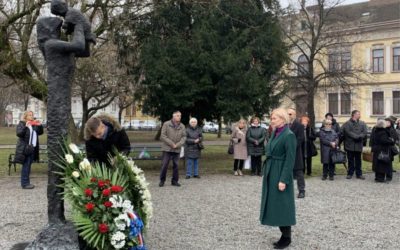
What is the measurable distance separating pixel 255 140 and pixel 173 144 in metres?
2.97

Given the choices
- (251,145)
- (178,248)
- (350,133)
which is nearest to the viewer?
(178,248)

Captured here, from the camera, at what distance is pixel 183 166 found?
635 inches

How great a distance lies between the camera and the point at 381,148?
41.5ft

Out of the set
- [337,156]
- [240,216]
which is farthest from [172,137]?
[337,156]

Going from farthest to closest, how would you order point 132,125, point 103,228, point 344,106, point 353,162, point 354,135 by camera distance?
point 132,125 < point 344,106 < point 353,162 < point 354,135 < point 103,228

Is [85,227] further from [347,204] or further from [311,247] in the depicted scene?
[347,204]

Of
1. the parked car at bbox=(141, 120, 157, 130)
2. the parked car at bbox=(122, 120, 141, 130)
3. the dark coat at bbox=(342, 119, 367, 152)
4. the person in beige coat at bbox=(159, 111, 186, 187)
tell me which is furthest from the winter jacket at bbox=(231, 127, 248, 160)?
the parked car at bbox=(122, 120, 141, 130)

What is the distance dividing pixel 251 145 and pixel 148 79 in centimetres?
376

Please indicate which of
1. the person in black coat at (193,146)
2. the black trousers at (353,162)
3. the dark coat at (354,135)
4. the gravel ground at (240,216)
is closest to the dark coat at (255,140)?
the person in black coat at (193,146)

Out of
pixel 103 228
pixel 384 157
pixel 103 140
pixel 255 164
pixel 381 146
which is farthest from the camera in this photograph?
pixel 255 164

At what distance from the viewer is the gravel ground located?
664cm

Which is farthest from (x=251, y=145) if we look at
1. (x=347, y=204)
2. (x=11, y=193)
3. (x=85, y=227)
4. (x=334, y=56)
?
(x=334, y=56)

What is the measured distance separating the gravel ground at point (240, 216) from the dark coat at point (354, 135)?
3.59ft

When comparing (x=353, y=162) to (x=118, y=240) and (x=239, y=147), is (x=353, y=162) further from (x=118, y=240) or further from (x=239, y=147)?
(x=118, y=240)
